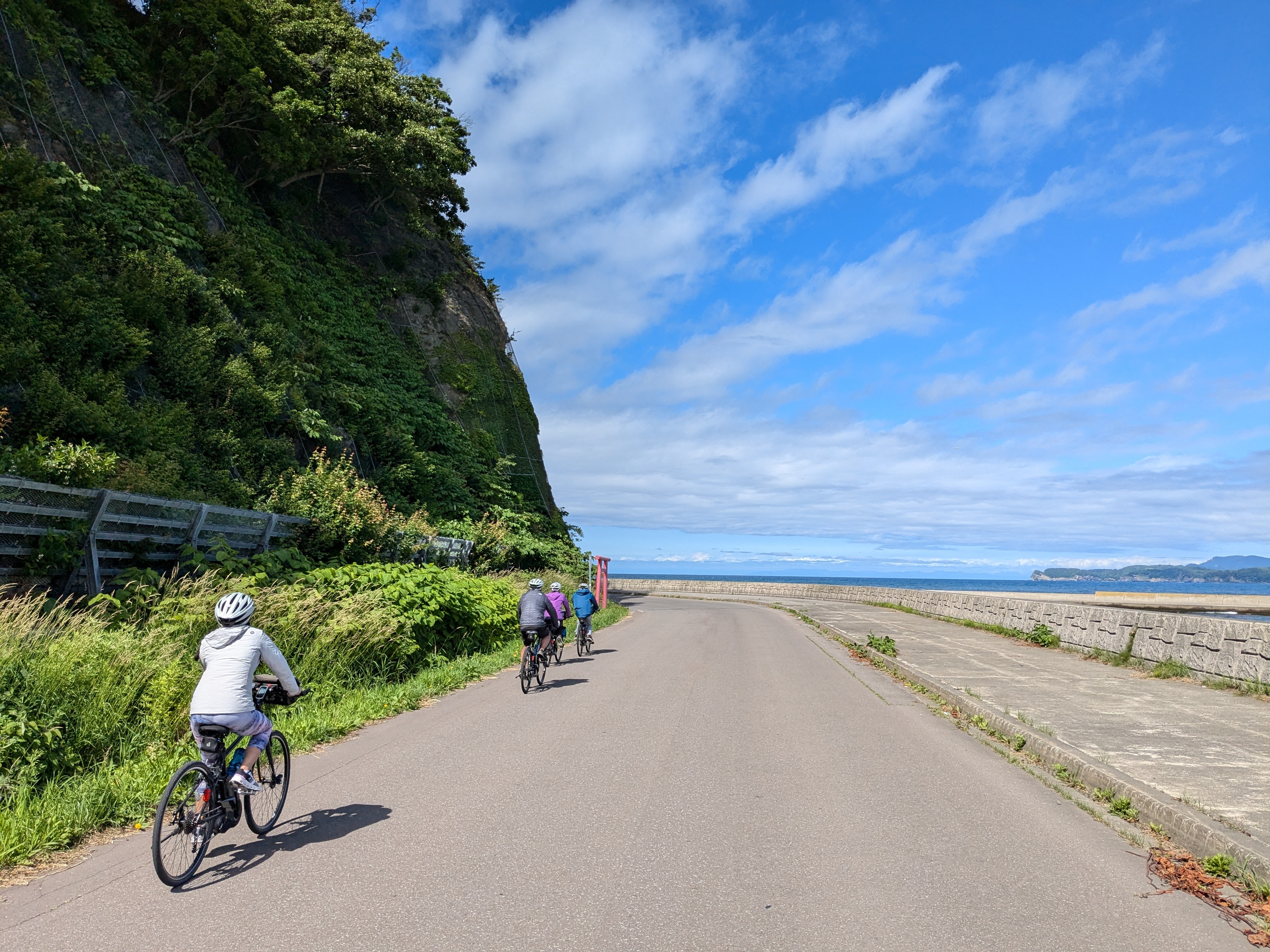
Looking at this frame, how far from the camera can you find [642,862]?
485 cm

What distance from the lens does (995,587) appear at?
546ft

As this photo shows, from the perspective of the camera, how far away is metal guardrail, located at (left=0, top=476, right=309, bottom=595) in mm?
8820

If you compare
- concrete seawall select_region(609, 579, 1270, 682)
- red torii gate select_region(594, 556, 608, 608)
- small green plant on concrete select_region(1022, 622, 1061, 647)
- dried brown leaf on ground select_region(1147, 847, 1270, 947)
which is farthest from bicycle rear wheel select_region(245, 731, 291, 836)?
red torii gate select_region(594, 556, 608, 608)

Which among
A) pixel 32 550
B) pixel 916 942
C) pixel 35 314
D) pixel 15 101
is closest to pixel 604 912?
pixel 916 942

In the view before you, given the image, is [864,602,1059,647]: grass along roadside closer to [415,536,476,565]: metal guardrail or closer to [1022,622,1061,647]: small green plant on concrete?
[1022,622,1061,647]: small green plant on concrete

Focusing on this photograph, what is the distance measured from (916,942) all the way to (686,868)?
1.42m

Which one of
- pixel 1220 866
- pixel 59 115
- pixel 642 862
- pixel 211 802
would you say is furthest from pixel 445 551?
pixel 1220 866

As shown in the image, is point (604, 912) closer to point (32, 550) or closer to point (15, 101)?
point (32, 550)

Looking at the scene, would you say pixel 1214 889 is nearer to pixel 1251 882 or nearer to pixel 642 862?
pixel 1251 882

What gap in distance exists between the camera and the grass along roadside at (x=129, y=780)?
510 cm

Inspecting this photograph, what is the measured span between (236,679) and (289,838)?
50.0 inches

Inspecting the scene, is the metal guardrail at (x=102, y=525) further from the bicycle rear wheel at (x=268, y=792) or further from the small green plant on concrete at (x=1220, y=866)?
the small green plant on concrete at (x=1220, y=866)

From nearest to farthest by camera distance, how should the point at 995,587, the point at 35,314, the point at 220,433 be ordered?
the point at 35,314, the point at 220,433, the point at 995,587

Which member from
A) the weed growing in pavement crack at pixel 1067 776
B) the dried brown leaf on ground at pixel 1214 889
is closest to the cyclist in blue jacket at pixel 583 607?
the weed growing in pavement crack at pixel 1067 776
